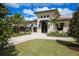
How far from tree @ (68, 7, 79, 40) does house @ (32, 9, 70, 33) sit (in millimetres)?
101

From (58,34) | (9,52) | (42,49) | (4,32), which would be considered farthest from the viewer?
(58,34)

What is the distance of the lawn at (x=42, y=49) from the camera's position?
138 inches

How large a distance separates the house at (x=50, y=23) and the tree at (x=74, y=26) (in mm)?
101

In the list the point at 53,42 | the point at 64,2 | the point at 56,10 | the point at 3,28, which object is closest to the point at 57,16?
the point at 56,10

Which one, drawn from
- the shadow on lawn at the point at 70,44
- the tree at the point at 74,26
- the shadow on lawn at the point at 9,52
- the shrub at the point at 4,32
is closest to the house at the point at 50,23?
the tree at the point at 74,26

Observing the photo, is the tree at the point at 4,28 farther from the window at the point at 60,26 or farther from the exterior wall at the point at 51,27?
the window at the point at 60,26

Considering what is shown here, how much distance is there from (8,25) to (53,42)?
1218mm

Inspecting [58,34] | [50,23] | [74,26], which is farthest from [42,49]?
[74,26]

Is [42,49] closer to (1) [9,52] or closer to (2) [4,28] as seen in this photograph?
(1) [9,52]

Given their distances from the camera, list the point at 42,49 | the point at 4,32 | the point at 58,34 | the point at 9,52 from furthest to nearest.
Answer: the point at 58,34
the point at 42,49
the point at 9,52
the point at 4,32

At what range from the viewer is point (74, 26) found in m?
3.60

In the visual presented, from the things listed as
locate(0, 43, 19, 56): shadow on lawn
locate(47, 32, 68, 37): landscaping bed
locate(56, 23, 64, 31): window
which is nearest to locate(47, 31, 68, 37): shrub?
locate(47, 32, 68, 37): landscaping bed

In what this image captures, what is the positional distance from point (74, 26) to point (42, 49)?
95 centimetres

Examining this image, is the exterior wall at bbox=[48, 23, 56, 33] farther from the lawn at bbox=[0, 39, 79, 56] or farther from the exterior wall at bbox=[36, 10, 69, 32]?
the lawn at bbox=[0, 39, 79, 56]
